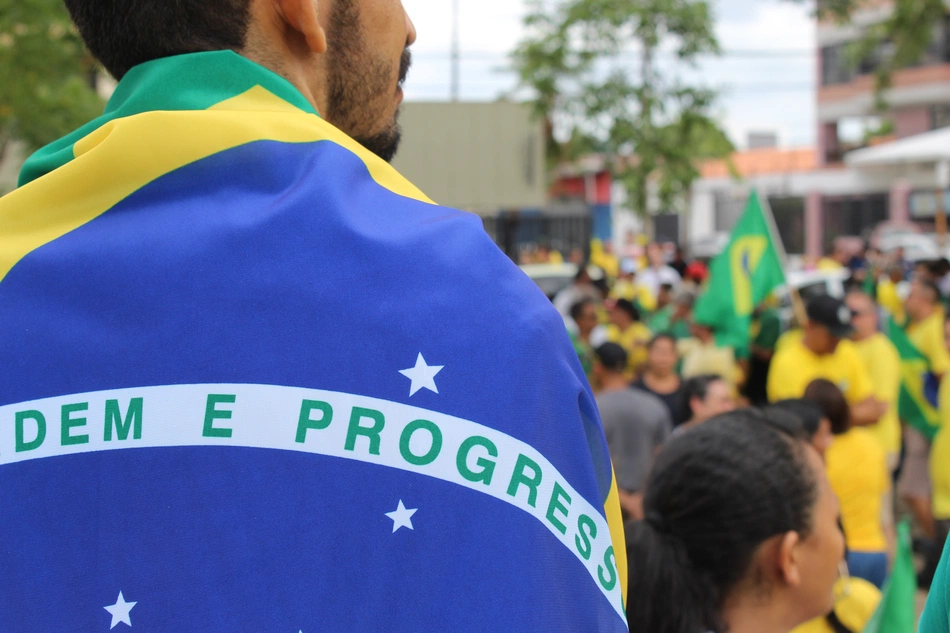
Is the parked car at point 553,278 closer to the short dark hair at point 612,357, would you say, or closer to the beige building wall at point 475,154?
the beige building wall at point 475,154

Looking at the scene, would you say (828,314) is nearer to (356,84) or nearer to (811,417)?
(811,417)

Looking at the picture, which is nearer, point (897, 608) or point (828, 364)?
point (897, 608)

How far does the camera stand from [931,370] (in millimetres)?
7875

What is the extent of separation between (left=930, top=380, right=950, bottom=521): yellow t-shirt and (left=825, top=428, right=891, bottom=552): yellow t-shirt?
1.82m

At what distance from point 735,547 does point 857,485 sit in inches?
Answer: 115

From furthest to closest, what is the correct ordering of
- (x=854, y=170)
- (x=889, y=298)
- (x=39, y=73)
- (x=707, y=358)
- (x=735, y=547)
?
1. (x=854, y=170)
2. (x=889, y=298)
3. (x=39, y=73)
4. (x=707, y=358)
5. (x=735, y=547)

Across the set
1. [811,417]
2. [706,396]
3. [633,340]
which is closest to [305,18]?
[811,417]

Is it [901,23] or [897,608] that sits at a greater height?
[901,23]

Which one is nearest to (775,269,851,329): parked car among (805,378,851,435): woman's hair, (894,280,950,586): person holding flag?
(894,280,950,586): person holding flag

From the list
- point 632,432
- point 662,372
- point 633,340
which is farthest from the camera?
point 633,340

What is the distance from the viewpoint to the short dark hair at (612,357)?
6.42 metres

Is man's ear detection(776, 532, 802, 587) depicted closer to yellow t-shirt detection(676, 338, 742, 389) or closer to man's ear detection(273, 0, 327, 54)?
man's ear detection(273, 0, 327, 54)

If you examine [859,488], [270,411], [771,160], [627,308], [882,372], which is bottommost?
[859,488]

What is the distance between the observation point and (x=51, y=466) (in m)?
0.98
